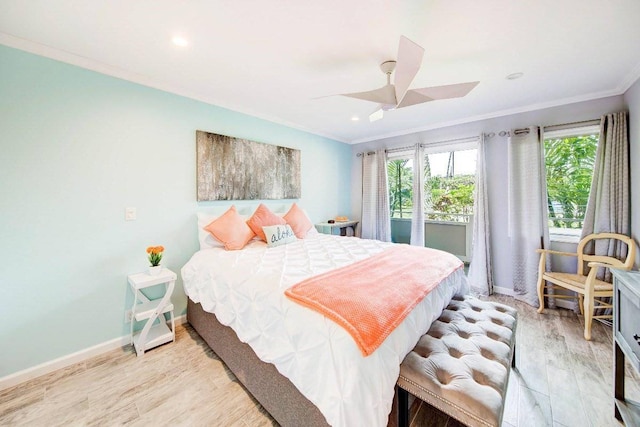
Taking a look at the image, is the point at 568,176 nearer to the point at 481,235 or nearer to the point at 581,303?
the point at 481,235

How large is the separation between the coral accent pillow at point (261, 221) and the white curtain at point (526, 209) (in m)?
3.06

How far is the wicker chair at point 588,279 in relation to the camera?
2324 mm

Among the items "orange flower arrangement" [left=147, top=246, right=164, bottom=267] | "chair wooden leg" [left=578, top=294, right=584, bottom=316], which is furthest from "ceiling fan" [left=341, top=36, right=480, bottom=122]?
"chair wooden leg" [left=578, top=294, right=584, bottom=316]

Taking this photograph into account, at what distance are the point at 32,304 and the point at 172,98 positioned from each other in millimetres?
2114

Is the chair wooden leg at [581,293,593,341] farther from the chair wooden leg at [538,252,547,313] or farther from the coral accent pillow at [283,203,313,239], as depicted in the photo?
the coral accent pillow at [283,203,313,239]

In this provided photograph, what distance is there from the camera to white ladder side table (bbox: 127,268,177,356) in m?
2.13

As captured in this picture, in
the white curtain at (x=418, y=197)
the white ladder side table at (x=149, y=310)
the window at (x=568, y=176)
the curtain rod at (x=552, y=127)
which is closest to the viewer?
the white ladder side table at (x=149, y=310)

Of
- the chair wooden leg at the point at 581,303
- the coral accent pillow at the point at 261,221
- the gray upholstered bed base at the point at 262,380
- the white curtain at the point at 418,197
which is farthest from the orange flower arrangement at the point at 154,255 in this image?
the chair wooden leg at the point at 581,303

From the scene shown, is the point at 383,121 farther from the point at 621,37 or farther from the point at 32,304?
the point at 32,304

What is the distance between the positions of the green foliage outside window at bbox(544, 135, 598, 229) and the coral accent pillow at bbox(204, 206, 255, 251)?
12.6 feet

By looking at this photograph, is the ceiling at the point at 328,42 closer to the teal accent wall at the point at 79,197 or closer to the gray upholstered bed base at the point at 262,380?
the teal accent wall at the point at 79,197

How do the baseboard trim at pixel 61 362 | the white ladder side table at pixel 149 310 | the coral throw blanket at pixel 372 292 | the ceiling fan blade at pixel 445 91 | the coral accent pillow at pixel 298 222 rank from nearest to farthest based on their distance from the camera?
1. the coral throw blanket at pixel 372 292
2. the baseboard trim at pixel 61 362
3. the ceiling fan blade at pixel 445 91
4. the white ladder side table at pixel 149 310
5. the coral accent pillow at pixel 298 222

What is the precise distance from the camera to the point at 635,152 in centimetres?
240

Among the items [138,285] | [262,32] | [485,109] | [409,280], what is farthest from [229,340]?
[485,109]
